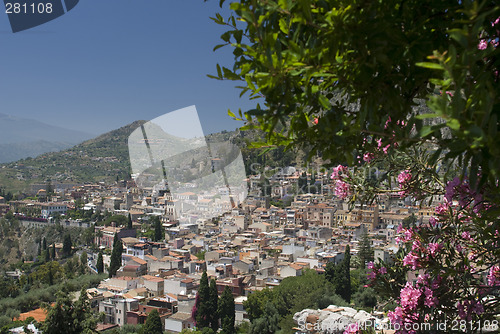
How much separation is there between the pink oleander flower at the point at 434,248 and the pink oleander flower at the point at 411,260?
0.05 metres

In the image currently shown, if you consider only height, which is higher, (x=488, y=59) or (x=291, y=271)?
(x=488, y=59)

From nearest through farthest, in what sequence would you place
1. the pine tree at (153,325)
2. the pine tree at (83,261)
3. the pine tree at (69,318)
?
the pine tree at (69,318) < the pine tree at (153,325) < the pine tree at (83,261)

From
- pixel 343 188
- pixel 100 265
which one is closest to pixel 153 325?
pixel 100 265

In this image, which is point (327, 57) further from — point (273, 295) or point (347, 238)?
point (347, 238)

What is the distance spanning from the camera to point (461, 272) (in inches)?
45.6

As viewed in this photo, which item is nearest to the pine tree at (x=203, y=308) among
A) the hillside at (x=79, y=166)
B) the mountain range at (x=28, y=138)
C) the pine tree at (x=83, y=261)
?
the pine tree at (x=83, y=261)

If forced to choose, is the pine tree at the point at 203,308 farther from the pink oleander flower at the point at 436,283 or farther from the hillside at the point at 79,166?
the hillside at the point at 79,166

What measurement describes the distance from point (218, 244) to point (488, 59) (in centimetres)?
2115

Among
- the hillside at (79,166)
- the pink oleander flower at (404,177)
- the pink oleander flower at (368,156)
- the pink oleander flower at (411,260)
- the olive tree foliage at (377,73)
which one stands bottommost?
the pink oleander flower at (411,260)

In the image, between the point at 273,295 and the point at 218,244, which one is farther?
the point at 218,244

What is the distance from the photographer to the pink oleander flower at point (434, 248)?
52.8 inches

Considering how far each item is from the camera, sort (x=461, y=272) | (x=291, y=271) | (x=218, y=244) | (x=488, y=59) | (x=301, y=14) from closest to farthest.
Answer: (x=301, y=14) < (x=488, y=59) < (x=461, y=272) < (x=291, y=271) < (x=218, y=244)

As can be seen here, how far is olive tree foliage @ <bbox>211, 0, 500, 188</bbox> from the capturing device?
574mm

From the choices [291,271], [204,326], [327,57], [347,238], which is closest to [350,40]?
[327,57]
